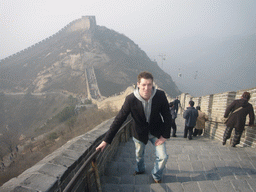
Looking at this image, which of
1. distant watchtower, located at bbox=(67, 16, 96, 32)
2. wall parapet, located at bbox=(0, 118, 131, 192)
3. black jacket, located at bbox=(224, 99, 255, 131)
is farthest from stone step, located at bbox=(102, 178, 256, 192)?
distant watchtower, located at bbox=(67, 16, 96, 32)

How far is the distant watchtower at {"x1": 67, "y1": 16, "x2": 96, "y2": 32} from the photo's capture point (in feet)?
217

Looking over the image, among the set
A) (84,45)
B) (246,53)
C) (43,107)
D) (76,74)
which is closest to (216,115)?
(43,107)

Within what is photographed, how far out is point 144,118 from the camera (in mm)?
2061

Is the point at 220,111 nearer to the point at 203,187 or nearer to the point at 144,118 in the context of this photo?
the point at 203,187

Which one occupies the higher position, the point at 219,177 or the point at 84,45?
the point at 84,45

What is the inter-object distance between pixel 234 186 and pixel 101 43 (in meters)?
69.5

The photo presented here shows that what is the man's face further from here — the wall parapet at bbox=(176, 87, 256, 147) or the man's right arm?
the wall parapet at bbox=(176, 87, 256, 147)

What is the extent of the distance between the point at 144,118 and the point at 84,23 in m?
75.8

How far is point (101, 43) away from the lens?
6562 cm

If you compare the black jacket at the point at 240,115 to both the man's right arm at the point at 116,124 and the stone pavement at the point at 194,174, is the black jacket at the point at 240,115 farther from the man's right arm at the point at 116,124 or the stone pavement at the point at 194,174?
the man's right arm at the point at 116,124

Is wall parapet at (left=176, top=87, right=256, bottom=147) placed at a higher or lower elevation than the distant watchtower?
lower

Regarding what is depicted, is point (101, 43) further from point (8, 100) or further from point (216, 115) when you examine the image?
point (216, 115)

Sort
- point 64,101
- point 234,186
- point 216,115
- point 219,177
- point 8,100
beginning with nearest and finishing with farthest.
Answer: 1. point 234,186
2. point 219,177
3. point 216,115
4. point 64,101
5. point 8,100

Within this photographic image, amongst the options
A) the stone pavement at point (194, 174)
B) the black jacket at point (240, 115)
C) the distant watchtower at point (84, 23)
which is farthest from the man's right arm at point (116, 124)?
the distant watchtower at point (84, 23)
